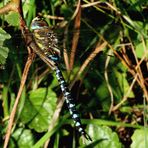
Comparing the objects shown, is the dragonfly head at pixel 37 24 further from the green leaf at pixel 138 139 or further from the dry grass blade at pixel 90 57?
the green leaf at pixel 138 139

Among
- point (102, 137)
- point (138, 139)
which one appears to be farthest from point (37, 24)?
point (138, 139)

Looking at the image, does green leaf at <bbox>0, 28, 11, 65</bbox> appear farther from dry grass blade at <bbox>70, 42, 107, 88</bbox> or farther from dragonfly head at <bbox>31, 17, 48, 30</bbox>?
dry grass blade at <bbox>70, 42, 107, 88</bbox>

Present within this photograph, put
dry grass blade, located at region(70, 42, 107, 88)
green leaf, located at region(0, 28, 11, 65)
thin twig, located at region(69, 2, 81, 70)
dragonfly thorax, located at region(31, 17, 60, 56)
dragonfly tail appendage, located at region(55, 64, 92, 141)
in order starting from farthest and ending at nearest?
dry grass blade, located at region(70, 42, 107, 88) < thin twig, located at region(69, 2, 81, 70) < dragonfly tail appendage, located at region(55, 64, 92, 141) < dragonfly thorax, located at region(31, 17, 60, 56) < green leaf, located at region(0, 28, 11, 65)

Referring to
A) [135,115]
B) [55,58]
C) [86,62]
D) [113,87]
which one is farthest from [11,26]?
[135,115]

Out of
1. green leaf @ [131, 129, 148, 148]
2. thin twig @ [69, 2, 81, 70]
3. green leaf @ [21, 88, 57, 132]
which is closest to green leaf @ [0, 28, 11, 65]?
thin twig @ [69, 2, 81, 70]

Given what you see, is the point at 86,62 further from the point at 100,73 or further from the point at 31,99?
the point at 31,99

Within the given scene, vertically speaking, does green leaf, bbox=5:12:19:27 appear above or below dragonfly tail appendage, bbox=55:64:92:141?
above

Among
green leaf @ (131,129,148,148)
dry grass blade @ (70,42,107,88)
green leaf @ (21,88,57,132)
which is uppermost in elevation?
dry grass blade @ (70,42,107,88)

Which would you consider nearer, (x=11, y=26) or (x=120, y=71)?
(x=11, y=26)
